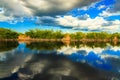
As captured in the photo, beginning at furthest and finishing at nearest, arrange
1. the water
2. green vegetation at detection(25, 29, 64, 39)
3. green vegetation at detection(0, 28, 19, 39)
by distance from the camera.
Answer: green vegetation at detection(25, 29, 64, 39) < green vegetation at detection(0, 28, 19, 39) < the water

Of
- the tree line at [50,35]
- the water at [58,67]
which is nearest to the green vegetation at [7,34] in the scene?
the tree line at [50,35]

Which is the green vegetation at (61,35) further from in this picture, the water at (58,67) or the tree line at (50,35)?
the water at (58,67)

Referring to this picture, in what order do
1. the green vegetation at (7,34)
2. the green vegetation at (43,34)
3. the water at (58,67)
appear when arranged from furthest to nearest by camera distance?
the green vegetation at (43,34), the green vegetation at (7,34), the water at (58,67)

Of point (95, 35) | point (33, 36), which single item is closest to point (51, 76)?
point (33, 36)

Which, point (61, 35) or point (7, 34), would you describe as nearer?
point (7, 34)

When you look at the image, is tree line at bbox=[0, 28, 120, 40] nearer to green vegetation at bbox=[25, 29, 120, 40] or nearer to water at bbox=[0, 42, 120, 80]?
green vegetation at bbox=[25, 29, 120, 40]

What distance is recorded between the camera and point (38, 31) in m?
146

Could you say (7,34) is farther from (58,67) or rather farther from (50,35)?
(58,67)

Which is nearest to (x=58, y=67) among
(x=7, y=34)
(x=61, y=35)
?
(x=7, y=34)

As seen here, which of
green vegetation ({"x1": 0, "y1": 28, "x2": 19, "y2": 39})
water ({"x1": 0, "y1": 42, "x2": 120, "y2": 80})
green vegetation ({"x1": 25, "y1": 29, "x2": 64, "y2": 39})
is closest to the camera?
water ({"x1": 0, "y1": 42, "x2": 120, "y2": 80})

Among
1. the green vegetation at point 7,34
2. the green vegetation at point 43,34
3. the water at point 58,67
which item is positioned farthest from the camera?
the green vegetation at point 43,34

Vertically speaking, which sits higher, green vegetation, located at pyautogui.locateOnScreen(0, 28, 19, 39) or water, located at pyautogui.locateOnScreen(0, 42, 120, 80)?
green vegetation, located at pyautogui.locateOnScreen(0, 28, 19, 39)

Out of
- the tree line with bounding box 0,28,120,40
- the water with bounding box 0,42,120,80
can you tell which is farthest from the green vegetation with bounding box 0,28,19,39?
the water with bounding box 0,42,120,80

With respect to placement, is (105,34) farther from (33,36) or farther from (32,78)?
(32,78)
